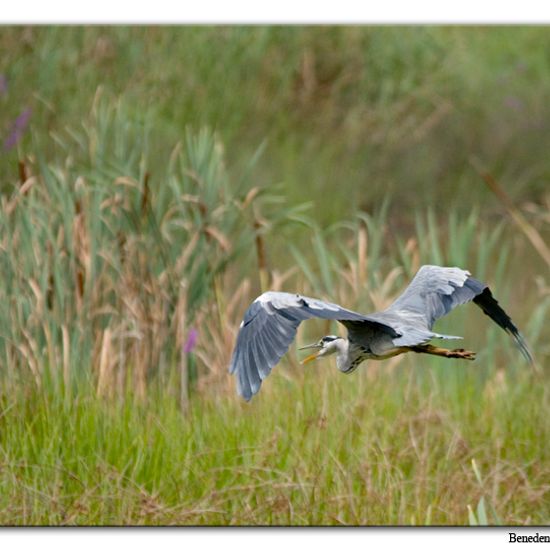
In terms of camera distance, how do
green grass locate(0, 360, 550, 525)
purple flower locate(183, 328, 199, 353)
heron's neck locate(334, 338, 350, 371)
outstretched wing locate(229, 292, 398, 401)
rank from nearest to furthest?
outstretched wing locate(229, 292, 398, 401), heron's neck locate(334, 338, 350, 371), green grass locate(0, 360, 550, 525), purple flower locate(183, 328, 199, 353)

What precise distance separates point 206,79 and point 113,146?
996 millimetres

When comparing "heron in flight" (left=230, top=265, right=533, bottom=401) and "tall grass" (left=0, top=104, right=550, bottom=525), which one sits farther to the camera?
"tall grass" (left=0, top=104, right=550, bottom=525)

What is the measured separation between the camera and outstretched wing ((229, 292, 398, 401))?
210cm

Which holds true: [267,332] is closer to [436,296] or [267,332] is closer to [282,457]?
[436,296]

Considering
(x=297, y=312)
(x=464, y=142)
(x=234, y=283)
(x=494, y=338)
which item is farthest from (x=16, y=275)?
(x=464, y=142)

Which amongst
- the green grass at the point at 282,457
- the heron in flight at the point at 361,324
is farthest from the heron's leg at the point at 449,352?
the green grass at the point at 282,457

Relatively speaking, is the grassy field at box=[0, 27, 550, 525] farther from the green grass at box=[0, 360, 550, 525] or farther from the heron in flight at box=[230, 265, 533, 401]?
the heron in flight at box=[230, 265, 533, 401]

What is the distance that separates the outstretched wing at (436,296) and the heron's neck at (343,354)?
0.09m

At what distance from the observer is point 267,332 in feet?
7.03

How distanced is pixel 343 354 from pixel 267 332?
0.27 meters

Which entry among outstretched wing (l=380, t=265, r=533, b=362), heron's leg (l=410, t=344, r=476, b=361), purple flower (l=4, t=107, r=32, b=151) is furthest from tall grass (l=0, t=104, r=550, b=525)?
heron's leg (l=410, t=344, r=476, b=361)

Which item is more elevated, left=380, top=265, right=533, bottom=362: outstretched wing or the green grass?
left=380, top=265, right=533, bottom=362: outstretched wing

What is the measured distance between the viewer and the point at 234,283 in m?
4.13

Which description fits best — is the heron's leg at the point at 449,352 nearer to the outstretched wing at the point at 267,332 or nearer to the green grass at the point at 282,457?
the outstretched wing at the point at 267,332
